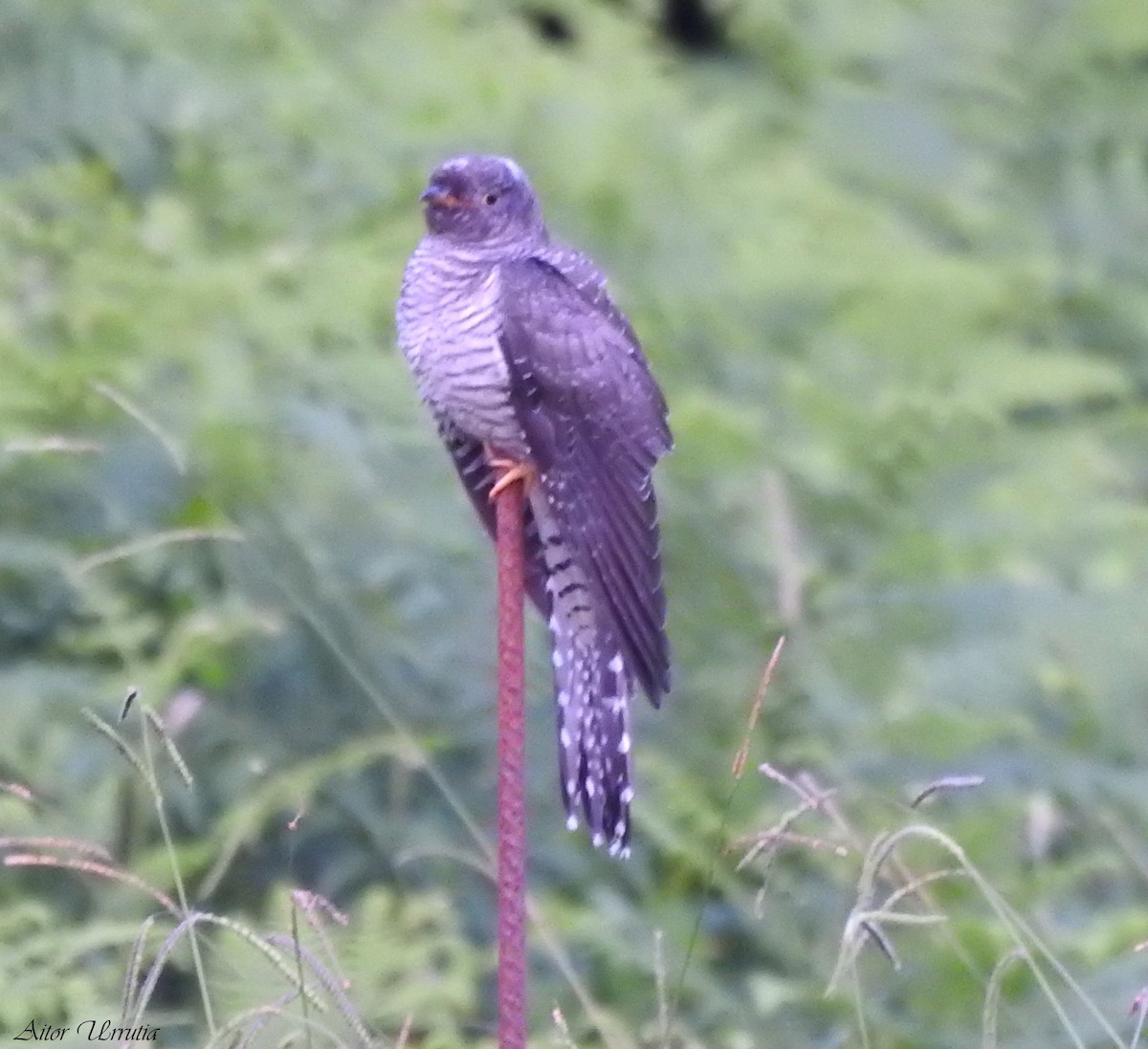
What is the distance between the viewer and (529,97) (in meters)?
5.14

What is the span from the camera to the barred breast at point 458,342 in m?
2.43

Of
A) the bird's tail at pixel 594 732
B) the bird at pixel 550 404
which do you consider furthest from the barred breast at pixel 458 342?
the bird's tail at pixel 594 732

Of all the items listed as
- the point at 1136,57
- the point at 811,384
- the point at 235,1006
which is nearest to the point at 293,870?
the point at 235,1006

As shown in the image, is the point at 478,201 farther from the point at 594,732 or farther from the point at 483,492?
the point at 594,732

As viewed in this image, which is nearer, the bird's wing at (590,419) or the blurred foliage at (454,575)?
the bird's wing at (590,419)

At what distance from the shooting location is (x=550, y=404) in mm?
2490

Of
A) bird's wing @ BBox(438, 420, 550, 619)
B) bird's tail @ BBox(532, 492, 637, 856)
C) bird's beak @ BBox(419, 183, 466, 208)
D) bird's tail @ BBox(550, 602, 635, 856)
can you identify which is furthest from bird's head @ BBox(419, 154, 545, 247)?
bird's tail @ BBox(550, 602, 635, 856)

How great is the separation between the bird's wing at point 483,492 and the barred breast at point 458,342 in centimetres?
6

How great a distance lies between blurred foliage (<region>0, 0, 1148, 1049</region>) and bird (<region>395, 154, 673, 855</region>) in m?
0.24

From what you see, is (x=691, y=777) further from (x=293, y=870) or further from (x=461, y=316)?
(x=461, y=316)

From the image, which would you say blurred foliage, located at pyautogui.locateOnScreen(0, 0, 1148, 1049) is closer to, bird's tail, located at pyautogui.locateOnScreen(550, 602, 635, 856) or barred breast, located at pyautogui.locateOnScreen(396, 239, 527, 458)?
bird's tail, located at pyautogui.locateOnScreen(550, 602, 635, 856)

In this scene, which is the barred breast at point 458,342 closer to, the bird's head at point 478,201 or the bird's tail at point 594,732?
the bird's head at point 478,201

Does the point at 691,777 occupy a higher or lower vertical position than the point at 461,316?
lower

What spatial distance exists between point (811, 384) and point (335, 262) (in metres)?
1.11
